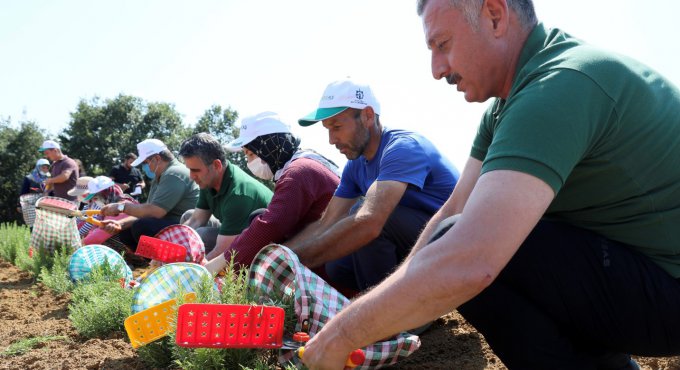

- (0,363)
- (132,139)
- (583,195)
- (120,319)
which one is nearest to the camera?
(583,195)

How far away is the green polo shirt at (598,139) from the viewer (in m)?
1.29

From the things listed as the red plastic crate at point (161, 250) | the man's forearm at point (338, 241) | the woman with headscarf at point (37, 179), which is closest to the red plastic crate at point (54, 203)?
the red plastic crate at point (161, 250)

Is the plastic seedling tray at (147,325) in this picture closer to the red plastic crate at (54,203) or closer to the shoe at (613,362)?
the shoe at (613,362)

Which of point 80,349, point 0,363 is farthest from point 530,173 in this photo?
point 0,363

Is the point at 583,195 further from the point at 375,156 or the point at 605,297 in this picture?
the point at 375,156

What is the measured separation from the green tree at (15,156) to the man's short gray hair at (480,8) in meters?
29.6

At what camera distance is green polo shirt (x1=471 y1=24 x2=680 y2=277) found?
129cm

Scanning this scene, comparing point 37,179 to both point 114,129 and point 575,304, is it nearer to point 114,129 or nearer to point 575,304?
point 575,304

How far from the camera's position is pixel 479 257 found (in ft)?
4.15

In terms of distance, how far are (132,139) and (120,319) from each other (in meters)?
32.3

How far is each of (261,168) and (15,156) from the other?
29587 millimetres

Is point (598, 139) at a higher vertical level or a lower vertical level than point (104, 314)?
higher

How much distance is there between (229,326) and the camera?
199cm

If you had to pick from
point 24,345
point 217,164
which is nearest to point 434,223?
point 24,345
